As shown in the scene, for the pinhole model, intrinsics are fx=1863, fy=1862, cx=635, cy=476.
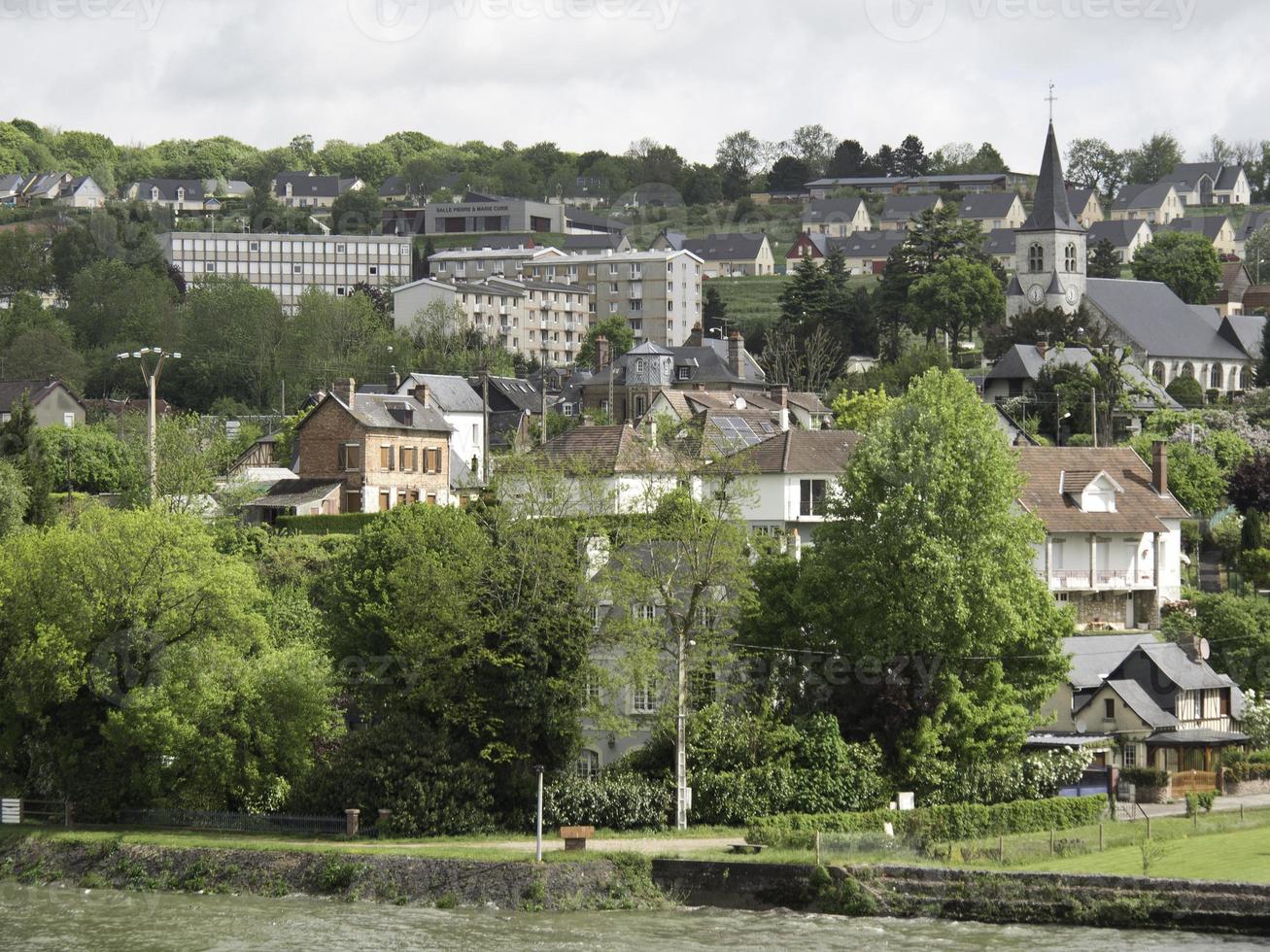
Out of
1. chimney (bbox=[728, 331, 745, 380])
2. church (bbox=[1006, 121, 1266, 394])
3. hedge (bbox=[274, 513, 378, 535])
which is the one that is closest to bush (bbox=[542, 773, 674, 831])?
hedge (bbox=[274, 513, 378, 535])

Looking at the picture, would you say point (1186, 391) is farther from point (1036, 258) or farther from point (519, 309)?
point (519, 309)

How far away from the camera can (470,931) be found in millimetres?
36438

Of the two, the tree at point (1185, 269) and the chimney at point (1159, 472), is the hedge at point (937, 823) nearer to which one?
the chimney at point (1159, 472)

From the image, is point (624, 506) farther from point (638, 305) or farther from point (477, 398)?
point (638, 305)

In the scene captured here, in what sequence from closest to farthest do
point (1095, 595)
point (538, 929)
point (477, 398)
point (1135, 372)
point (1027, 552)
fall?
point (538, 929) → point (1027, 552) → point (1095, 595) → point (477, 398) → point (1135, 372)

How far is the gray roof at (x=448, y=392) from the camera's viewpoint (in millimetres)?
87000

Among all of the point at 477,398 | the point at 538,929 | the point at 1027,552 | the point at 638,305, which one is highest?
the point at 638,305

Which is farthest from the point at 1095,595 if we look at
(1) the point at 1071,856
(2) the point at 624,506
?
(1) the point at 1071,856

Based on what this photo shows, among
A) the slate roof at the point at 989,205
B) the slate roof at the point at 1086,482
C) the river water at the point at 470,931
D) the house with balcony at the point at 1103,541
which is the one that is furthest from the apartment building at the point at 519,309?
the river water at the point at 470,931

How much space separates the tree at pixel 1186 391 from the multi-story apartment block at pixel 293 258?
270ft

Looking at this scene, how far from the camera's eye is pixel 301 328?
121 meters

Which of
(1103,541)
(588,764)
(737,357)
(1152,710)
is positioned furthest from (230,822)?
(737,357)

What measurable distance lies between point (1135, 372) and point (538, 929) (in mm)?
72649

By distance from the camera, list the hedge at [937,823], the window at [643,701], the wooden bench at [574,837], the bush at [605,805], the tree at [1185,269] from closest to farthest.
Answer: the wooden bench at [574,837], the hedge at [937,823], the bush at [605,805], the window at [643,701], the tree at [1185,269]
